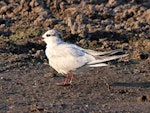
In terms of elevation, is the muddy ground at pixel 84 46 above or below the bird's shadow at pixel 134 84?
above

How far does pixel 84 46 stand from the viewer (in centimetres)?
1221

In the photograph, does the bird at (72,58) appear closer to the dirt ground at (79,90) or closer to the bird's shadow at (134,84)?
the dirt ground at (79,90)

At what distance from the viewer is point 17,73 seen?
10516 mm

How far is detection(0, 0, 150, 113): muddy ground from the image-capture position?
8.81 m

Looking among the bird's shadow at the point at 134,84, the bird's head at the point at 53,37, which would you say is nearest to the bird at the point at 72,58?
the bird's head at the point at 53,37

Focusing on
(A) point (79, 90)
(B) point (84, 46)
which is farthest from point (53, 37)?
(B) point (84, 46)

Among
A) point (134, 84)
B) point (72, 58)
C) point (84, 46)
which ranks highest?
point (72, 58)

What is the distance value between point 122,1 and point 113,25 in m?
1.37

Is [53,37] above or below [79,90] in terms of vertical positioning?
above

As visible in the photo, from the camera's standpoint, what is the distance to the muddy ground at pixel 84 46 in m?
8.81

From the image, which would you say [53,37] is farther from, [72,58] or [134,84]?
[134,84]

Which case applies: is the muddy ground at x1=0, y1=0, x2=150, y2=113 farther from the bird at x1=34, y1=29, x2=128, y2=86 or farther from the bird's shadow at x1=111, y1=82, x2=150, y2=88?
the bird at x1=34, y1=29, x2=128, y2=86

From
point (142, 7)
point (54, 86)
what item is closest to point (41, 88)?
point (54, 86)

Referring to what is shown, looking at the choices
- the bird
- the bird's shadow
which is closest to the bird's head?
the bird
